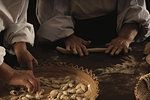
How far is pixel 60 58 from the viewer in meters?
1.44

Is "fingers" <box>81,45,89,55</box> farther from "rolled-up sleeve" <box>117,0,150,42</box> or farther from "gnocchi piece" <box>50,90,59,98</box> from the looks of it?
"gnocchi piece" <box>50,90,59,98</box>

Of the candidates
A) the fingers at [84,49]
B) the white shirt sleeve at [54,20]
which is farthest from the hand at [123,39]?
the white shirt sleeve at [54,20]

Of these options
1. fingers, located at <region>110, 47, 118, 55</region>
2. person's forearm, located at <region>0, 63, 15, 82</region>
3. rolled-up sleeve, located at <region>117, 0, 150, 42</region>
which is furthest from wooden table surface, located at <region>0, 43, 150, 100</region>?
person's forearm, located at <region>0, 63, 15, 82</region>

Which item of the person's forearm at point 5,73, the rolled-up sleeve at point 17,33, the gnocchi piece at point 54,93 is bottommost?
the gnocchi piece at point 54,93

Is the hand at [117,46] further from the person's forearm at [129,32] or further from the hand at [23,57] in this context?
the hand at [23,57]

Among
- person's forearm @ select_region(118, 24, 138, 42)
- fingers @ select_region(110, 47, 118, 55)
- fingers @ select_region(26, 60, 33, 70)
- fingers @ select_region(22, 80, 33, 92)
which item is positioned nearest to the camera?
fingers @ select_region(22, 80, 33, 92)

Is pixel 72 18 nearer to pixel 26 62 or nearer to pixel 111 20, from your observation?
pixel 111 20

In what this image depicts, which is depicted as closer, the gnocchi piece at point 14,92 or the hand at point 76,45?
the gnocchi piece at point 14,92

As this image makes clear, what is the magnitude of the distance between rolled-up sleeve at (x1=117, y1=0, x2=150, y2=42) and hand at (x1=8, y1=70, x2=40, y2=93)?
2.47 ft

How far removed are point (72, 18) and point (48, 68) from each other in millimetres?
563

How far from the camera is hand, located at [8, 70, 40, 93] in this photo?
108 centimetres

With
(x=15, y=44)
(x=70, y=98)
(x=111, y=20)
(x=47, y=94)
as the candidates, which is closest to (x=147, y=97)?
(x=70, y=98)

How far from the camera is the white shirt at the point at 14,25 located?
125 centimetres

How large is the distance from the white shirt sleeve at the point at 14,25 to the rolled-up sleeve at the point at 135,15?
0.59 m
